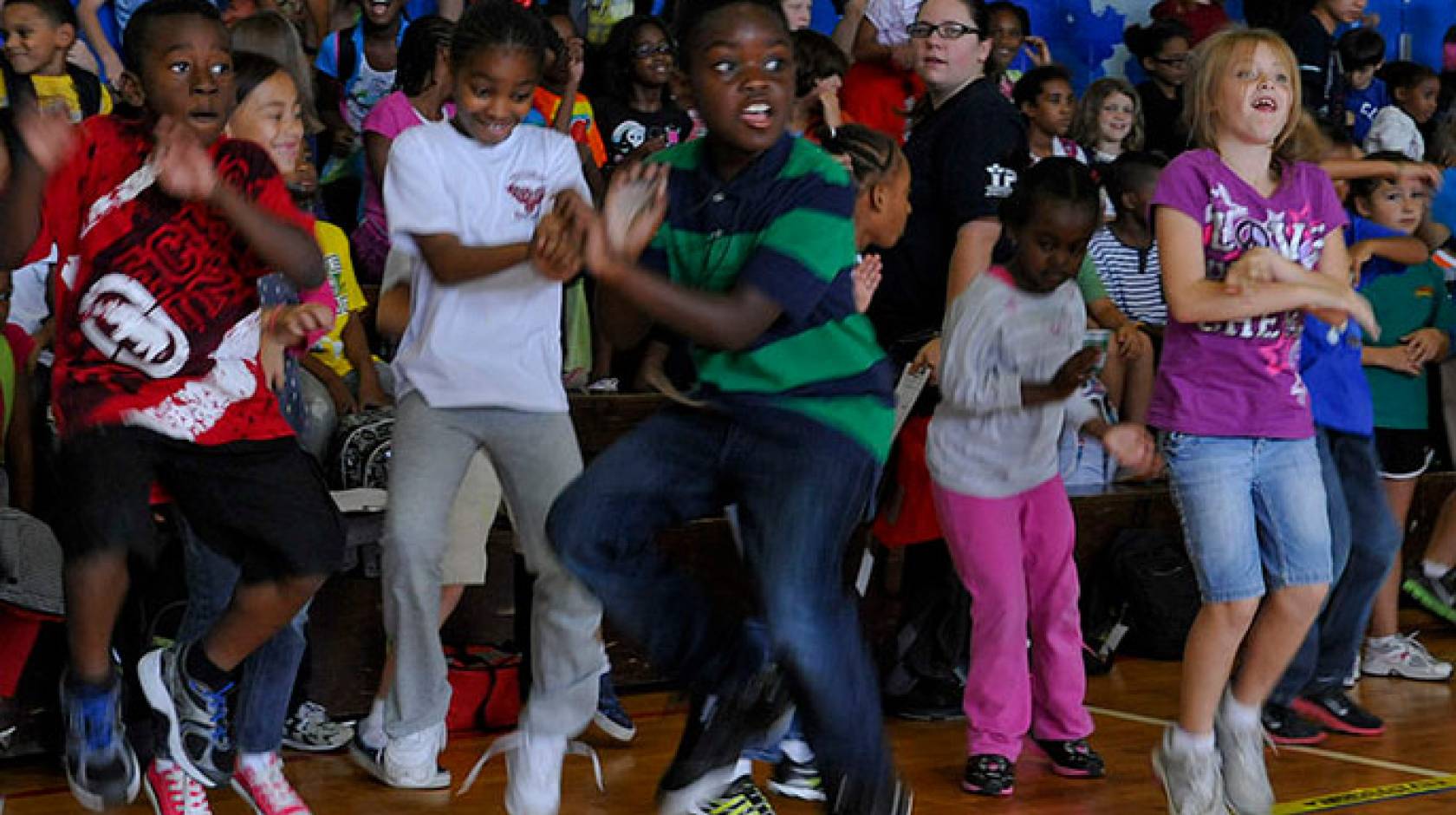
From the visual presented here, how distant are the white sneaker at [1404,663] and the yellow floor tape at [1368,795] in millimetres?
1456

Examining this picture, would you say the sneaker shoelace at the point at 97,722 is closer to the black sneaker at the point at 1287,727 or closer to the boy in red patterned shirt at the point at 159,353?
the boy in red patterned shirt at the point at 159,353

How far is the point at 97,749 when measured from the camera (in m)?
3.71

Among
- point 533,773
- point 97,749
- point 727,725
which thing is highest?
point 727,725

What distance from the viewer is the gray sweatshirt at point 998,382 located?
480 centimetres

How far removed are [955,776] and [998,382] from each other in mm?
1022

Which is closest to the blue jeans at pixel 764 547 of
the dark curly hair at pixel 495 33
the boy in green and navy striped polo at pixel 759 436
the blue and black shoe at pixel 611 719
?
the boy in green and navy striped polo at pixel 759 436

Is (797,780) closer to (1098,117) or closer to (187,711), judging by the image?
(187,711)

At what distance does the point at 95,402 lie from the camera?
3.76 meters

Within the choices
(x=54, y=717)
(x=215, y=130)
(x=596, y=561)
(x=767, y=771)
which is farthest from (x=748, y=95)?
(x=54, y=717)

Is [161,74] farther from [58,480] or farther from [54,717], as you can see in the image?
[54,717]

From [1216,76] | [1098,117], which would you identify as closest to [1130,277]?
[1098,117]

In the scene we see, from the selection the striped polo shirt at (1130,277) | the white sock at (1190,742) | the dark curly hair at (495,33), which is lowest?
the white sock at (1190,742)

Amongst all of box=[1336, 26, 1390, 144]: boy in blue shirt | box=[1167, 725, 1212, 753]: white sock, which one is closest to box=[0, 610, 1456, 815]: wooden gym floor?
box=[1167, 725, 1212, 753]: white sock

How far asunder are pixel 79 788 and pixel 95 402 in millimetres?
727
